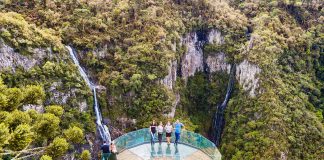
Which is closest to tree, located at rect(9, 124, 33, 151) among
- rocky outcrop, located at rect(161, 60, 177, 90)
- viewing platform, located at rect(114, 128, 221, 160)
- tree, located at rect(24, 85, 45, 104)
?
tree, located at rect(24, 85, 45, 104)

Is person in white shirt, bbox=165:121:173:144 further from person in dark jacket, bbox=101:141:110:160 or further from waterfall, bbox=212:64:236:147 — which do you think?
waterfall, bbox=212:64:236:147

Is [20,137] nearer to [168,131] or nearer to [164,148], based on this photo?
[168,131]

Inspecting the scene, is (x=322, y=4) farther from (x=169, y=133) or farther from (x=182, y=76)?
(x=169, y=133)

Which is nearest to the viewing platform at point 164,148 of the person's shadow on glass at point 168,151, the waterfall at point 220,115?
the person's shadow on glass at point 168,151

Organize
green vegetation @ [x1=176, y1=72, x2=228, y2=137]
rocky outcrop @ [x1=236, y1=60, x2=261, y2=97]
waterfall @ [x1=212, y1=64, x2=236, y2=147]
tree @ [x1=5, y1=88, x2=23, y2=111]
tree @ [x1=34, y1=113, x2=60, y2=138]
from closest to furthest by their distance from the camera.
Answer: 1. tree @ [x1=5, y1=88, x2=23, y2=111]
2. tree @ [x1=34, y1=113, x2=60, y2=138]
3. rocky outcrop @ [x1=236, y1=60, x2=261, y2=97]
4. waterfall @ [x1=212, y1=64, x2=236, y2=147]
5. green vegetation @ [x1=176, y1=72, x2=228, y2=137]

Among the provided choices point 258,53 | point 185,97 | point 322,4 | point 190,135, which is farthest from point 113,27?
point 322,4
